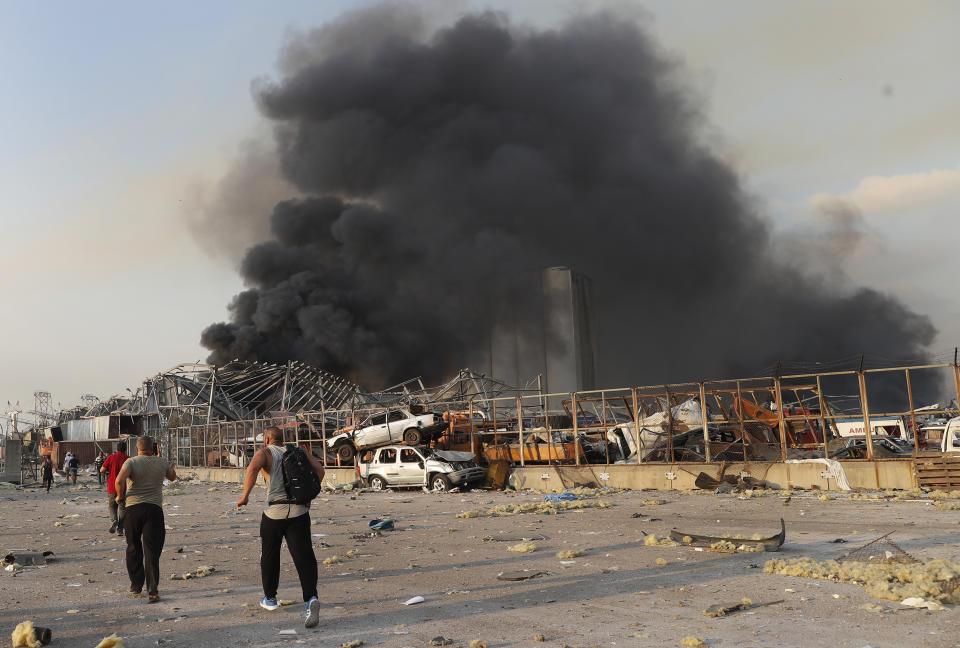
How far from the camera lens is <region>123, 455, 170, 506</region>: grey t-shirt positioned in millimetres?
7141

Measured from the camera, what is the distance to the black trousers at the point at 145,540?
23.0 ft

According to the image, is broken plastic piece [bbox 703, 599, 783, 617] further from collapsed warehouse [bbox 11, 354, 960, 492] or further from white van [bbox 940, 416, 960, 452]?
white van [bbox 940, 416, 960, 452]

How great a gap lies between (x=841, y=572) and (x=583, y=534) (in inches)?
178

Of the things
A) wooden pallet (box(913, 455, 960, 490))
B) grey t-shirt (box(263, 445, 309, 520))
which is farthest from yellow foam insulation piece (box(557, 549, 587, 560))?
wooden pallet (box(913, 455, 960, 490))

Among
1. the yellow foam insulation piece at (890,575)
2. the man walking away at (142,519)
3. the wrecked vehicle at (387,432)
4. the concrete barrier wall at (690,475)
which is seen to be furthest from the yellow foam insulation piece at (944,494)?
the wrecked vehicle at (387,432)

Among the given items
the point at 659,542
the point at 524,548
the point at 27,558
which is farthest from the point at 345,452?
the point at 659,542

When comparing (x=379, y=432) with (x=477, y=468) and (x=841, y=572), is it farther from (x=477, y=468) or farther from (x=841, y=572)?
(x=841, y=572)

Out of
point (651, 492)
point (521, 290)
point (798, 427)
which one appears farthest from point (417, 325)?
point (651, 492)

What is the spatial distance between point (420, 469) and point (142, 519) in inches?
620

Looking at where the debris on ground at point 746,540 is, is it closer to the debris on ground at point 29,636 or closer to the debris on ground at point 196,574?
the debris on ground at point 196,574

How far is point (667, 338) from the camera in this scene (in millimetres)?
69188

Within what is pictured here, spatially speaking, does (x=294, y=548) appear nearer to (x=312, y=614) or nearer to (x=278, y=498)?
(x=278, y=498)

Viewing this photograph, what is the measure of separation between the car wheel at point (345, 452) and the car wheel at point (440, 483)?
5.83 m

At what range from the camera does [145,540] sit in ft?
23.1
